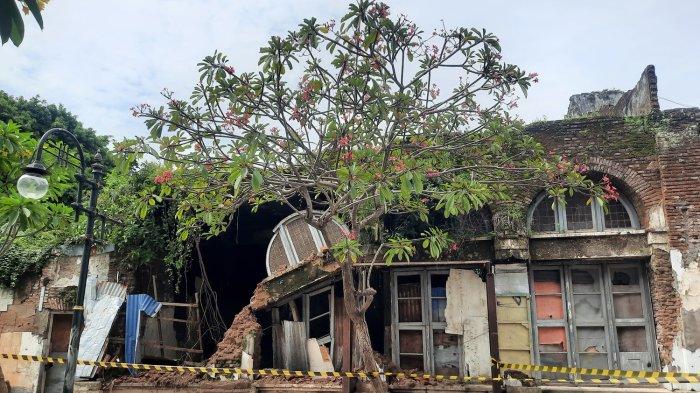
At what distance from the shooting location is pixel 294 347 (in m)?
10.8

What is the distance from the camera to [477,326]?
10.5m

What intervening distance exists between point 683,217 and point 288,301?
759 centimetres

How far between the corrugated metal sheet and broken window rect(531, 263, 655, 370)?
841 centimetres

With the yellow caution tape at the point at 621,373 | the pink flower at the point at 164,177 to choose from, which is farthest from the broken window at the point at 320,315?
the pink flower at the point at 164,177

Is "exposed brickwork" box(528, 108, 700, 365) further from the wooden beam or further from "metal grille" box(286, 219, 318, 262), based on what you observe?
"metal grille" box(286, 219, 318, 262)

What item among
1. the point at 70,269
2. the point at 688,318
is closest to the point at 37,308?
the point at 70,269

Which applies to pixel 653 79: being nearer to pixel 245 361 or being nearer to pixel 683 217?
pixel 683 217

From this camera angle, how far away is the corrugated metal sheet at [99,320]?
417 inches

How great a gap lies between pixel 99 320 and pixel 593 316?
9.72 metres

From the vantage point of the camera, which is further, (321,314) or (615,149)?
(321,314)

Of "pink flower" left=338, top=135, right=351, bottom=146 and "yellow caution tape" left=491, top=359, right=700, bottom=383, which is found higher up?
"pink flower" left=338, top=135, right=351, bottom=146

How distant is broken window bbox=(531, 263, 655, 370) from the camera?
10.1 m

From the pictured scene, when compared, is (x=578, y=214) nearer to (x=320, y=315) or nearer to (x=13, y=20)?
(x=320, y=315)

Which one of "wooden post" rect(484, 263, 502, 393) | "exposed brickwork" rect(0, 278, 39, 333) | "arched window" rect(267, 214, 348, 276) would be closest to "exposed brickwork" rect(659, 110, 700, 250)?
"wooden post" rect(484, 263, 502, 393)
